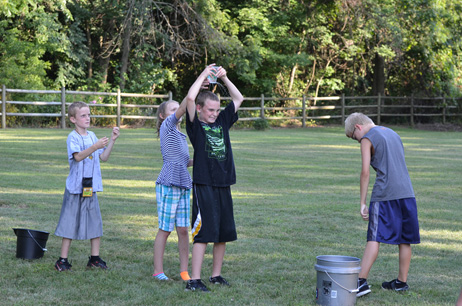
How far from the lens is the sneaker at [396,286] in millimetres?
5156

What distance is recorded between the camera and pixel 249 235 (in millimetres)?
7277

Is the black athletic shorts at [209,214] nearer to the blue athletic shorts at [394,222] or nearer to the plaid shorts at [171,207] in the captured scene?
the plaid shorts at [171,207]

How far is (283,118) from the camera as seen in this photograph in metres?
32.0

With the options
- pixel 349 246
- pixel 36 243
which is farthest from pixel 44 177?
pixel 349 246

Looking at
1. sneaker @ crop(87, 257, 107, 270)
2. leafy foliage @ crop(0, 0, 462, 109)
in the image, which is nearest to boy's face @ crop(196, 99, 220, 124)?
sneaker @ crop(87, 257, 107, 270)

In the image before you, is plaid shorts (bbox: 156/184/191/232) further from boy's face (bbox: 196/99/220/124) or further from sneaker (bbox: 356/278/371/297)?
sneaker (bbox: 356/278/371/297)

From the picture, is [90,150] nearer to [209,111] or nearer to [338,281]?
[209,111]

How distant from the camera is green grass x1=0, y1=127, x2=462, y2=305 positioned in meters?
4.96

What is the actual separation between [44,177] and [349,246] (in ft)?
22.9

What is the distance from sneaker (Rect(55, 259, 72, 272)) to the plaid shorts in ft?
3.16

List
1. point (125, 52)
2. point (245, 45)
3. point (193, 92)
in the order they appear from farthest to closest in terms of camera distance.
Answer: point (245, 45) → point (125, 52) → point (193, 92)

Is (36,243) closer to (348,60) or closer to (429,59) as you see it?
(429,59)

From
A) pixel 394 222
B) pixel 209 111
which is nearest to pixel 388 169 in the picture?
pixel 394 222

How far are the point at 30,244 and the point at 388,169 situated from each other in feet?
11.1
